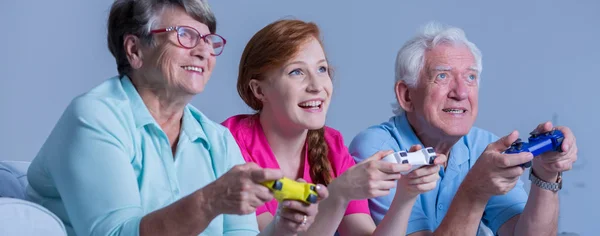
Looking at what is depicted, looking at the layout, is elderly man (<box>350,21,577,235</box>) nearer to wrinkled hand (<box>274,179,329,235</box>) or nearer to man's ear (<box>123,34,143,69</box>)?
wrinkled hand (<box>274,179,329,235</box>)

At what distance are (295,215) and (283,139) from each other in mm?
Result: 751

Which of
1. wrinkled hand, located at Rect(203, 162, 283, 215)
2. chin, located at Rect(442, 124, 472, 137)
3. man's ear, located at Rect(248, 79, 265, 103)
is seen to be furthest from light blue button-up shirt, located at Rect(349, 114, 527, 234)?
wrinkled hand, located at Rect(203, 162, 283, 215)

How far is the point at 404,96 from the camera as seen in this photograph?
2863 mm

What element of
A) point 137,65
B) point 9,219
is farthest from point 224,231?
point 9,219

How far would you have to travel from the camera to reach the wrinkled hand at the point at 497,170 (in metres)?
2.34

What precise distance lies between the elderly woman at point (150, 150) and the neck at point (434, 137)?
781 mm

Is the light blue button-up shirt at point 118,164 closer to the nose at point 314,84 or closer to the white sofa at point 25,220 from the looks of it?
the white sofa at point 25,220

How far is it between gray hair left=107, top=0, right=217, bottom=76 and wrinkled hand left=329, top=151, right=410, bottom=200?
0.58 meters

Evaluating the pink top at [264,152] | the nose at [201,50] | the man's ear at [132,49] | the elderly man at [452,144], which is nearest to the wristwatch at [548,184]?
the elderly man at [452,144]

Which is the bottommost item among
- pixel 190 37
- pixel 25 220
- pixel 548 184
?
pixel 25 220

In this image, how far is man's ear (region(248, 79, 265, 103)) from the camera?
2.53 meters

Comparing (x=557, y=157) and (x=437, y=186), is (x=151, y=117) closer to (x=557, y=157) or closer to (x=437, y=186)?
(x=437, y=186)

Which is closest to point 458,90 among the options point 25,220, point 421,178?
point 421,178

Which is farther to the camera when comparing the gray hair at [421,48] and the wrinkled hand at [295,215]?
the gray hair at [421,48]
